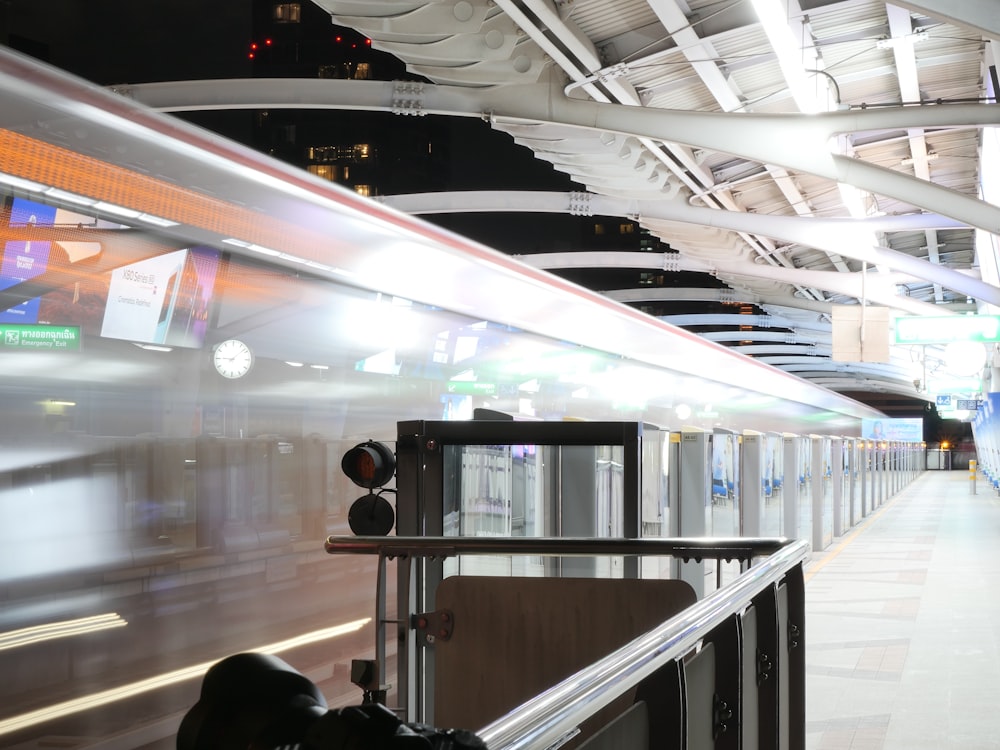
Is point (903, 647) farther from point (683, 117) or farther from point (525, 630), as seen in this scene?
point (683, 117)

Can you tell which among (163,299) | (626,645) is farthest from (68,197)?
(626,645)

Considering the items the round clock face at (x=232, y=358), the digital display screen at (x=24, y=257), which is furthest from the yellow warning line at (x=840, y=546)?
the digital display screen at (x=24, y=257)

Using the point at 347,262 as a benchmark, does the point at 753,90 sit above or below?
above

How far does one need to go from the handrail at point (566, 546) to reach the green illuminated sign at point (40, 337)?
→ 64.3 inches

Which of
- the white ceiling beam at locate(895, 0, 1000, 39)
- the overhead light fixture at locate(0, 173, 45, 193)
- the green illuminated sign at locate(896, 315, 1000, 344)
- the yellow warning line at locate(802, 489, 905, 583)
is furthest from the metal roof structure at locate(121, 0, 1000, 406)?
the overhead light fixture at locate(0, 173, 45, 193)

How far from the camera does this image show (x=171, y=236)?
5.55m

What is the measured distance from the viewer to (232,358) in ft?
20.1

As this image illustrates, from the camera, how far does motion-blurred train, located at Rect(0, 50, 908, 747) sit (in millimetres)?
4562

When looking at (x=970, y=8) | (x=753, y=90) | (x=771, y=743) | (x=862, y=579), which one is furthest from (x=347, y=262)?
(x=862, y=579)

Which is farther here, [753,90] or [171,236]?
[753,90]

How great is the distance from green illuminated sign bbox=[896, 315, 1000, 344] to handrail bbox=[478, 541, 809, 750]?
18326 millimetres

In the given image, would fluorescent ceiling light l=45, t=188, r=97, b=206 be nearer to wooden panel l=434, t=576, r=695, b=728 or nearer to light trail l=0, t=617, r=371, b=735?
light trail l=0, t=617, r=371, b=735

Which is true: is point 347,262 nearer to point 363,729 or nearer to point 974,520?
point 363,729

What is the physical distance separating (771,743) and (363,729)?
2844 mm
